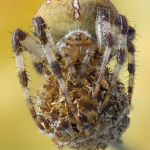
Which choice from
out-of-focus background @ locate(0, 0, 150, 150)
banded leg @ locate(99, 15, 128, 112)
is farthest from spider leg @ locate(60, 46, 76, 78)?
out-of-focus background @ locate(0, 0, 150, 150)

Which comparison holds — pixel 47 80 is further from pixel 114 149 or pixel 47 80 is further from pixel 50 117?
pixel 114 149

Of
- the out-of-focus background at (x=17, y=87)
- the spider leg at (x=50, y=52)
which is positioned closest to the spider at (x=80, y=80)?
the spider leg at (x=50, y=52)

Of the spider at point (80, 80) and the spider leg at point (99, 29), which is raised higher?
the spider leg at point (99, 29)

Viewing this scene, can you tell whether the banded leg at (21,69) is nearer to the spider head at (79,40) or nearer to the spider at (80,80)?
the spider at (80,80)

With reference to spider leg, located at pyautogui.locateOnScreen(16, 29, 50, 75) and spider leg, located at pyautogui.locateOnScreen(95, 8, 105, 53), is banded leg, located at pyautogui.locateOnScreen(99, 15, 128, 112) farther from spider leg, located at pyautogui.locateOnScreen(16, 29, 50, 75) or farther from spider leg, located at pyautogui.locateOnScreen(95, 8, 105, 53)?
spider leg, located at pyautogui.locateOnScreen(16, 29, 50, 75)

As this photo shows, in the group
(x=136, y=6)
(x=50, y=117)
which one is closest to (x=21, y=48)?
(x=50, y=117)

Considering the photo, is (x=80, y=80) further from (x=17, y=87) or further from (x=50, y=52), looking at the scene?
(x=17, y=87)
